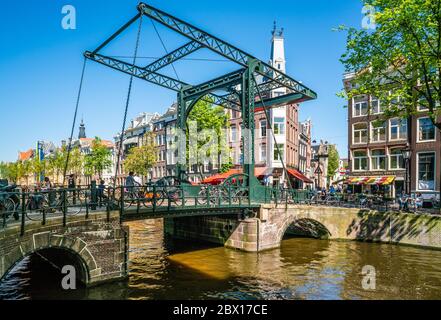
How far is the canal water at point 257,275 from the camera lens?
10.3 m

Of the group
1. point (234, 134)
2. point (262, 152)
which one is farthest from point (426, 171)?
point (234, 134)

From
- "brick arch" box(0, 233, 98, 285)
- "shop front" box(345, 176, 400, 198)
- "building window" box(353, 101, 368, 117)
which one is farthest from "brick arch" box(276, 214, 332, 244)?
"building window" box(353, 101, 368, 117)

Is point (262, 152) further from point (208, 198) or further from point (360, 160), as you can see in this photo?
point (208, 198)

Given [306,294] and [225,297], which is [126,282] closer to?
[225,297]

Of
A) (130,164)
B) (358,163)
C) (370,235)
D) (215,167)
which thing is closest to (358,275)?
(370,235)

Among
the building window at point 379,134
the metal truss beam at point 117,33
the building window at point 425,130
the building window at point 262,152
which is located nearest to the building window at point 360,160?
the building window at point 379,134

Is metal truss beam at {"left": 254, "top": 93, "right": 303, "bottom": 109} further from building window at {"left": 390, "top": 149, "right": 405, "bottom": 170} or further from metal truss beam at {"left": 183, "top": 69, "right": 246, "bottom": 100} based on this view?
building window at {"left": 390, "top": 149, "right": 405, "bottom": 170}

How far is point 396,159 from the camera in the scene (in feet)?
90.4

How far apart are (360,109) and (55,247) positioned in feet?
92.8

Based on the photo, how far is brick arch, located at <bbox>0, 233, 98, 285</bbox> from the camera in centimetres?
805

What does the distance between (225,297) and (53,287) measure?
5.88 metres

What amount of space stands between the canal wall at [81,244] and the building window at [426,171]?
24190 millimetres

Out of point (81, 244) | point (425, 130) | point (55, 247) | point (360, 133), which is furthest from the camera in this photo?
point (360, 133)

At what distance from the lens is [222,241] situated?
58.9 ft
